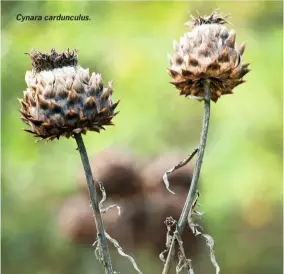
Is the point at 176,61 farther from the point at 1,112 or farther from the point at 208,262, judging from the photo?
the point at 1,112

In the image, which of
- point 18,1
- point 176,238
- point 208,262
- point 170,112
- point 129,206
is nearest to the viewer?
point 176,238

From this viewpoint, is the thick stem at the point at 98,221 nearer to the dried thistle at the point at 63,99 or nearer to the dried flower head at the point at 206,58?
the dried thistle at the point at 63,99

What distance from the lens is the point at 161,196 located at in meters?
1.93

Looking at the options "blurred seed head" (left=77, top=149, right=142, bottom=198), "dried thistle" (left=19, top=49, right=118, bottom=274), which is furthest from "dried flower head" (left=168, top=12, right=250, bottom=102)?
"blurred seed head" (left=77, top=149, right=142, bottom=198)

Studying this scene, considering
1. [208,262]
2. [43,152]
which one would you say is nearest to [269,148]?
[208,262]

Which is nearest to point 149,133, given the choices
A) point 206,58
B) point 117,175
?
point 117,175

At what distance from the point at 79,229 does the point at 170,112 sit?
4.42ft

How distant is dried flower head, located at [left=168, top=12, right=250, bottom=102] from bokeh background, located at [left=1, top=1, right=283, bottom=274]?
175 centimetres

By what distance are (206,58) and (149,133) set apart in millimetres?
2123

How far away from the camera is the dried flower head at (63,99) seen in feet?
3.13

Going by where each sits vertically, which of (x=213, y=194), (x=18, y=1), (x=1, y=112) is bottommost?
(x=213, y=194)

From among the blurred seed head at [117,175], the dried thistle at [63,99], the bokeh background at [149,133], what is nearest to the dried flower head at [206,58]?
the dried thistle at [63,99]

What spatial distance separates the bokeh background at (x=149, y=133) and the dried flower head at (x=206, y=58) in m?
1.75

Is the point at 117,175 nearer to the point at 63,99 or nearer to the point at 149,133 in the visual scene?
the point at 63,99
